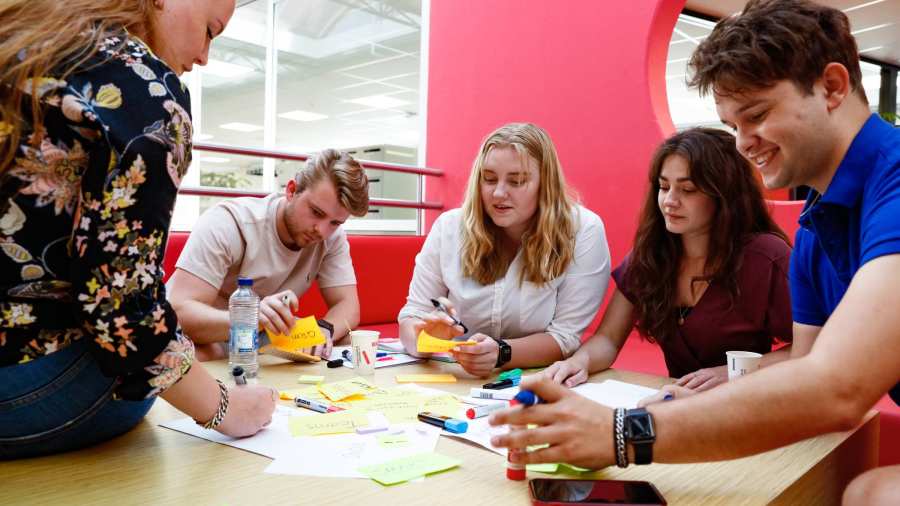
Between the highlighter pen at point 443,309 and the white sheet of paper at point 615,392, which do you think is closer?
the white sheet of paper at point 615,392

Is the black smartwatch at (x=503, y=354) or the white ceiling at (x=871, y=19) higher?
the white ceiling at (x=871, y=19)

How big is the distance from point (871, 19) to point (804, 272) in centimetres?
685

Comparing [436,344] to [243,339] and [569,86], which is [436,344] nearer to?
[243,339]

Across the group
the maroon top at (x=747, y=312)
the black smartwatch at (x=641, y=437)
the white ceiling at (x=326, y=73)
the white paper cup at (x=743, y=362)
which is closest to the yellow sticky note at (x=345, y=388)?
the black smartwatch at (x=641, y=437)

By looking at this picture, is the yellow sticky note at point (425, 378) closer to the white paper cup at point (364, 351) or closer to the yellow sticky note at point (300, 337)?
the white paper cup at point (364, 351)

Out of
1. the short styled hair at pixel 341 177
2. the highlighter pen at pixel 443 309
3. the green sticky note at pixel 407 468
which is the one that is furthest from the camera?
the short styled hair at pixel 341 177

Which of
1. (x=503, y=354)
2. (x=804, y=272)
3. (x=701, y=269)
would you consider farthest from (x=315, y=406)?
(x=701, y=269)

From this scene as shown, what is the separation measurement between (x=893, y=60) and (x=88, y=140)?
10.0 meters

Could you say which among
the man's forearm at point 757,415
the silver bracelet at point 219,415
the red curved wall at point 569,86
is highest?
the red curved wall at point 569,86

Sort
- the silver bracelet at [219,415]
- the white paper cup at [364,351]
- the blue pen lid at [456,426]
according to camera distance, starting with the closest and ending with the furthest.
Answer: the silver bracelet at [219,415] → the blue pen lid at [456,426] → the white paper cup at [364,351]

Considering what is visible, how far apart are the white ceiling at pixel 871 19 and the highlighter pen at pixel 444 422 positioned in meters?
4.38

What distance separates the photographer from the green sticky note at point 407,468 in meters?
0.88

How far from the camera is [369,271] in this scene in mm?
3078

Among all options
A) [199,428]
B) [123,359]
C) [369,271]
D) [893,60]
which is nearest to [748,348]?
[199,428]
